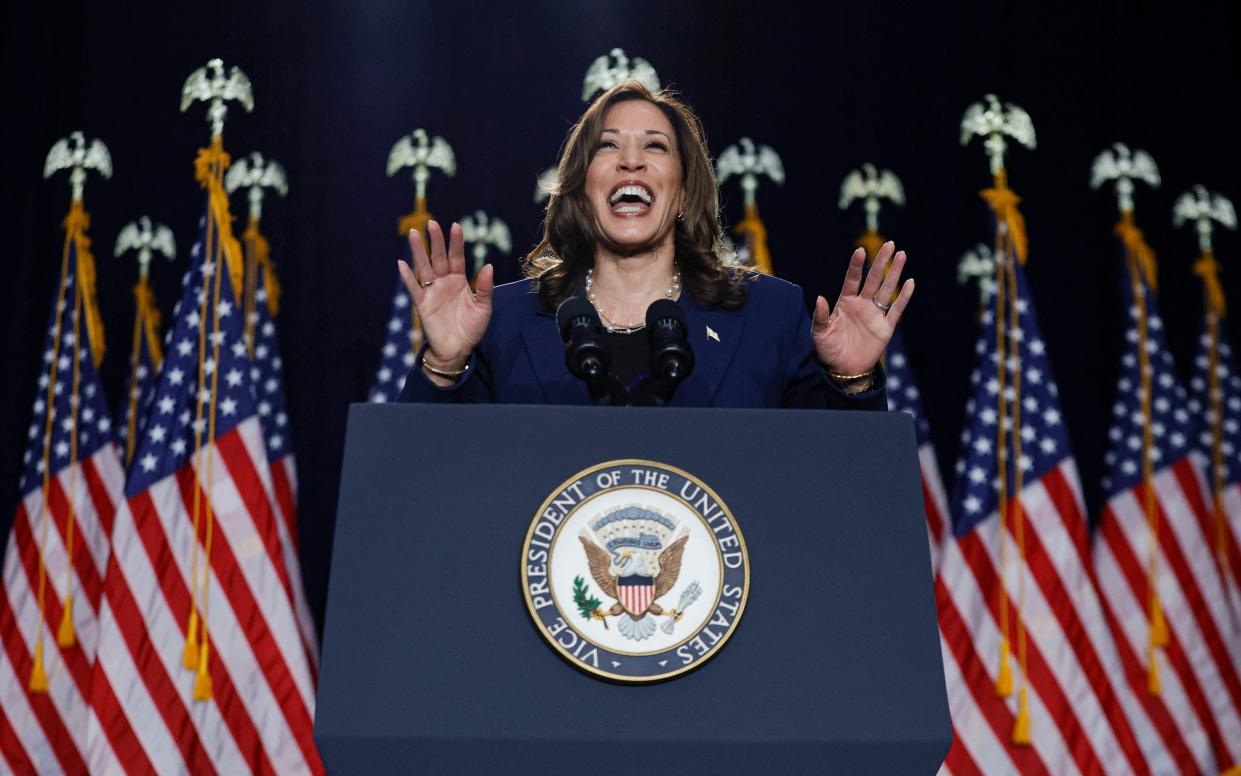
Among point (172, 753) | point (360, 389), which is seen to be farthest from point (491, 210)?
point (172, 753)

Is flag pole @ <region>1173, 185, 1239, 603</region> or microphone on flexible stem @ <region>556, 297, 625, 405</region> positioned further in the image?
flag pole @ <region>1173, 185, 1239, 603</region>

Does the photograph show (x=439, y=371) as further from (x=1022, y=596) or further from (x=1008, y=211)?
(x=1008, y=211)

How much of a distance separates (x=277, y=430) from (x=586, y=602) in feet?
13.8

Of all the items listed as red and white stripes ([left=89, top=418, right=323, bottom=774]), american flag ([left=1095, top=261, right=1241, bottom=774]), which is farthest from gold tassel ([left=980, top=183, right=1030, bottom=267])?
red and white stripes ([left=89, top=418, right=323, bottom=774])

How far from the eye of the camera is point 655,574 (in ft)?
4.24

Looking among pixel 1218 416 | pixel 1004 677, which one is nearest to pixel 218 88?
pixel 1004 677

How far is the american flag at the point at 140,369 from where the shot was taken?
5.48m

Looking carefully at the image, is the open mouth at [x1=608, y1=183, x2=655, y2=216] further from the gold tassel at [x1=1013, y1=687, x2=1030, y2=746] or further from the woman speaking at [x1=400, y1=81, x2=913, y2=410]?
the gold tassel at [x1=1013, y1=687, x2=1030, y2=746]

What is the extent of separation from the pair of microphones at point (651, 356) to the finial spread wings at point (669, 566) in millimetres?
280

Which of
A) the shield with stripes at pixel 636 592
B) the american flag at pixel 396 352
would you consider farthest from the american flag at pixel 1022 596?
the shield with stripes at pixel 636 592

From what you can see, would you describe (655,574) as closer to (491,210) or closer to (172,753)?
(172,753)

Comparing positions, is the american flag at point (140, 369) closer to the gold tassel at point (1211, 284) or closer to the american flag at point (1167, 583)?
the american flag at point (1167, 583)

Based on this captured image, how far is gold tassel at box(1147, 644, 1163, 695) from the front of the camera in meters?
4.96

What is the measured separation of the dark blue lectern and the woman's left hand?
43cm
